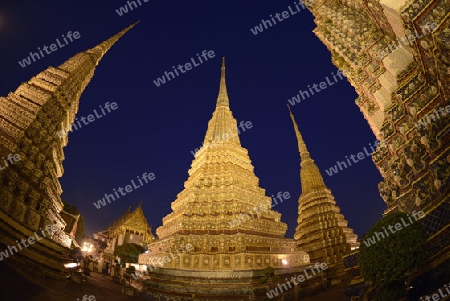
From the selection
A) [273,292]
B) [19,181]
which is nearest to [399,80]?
[273,292]

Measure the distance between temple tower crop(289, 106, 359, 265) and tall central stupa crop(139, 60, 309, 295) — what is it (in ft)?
14.0

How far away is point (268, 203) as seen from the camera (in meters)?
17.8

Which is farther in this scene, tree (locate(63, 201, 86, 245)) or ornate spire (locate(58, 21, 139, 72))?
tree (locate(63, 201, 86, 245))

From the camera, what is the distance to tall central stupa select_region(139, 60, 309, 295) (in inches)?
528

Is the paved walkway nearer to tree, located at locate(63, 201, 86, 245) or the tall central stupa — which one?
the tall central stupa

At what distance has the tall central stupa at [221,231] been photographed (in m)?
13.4

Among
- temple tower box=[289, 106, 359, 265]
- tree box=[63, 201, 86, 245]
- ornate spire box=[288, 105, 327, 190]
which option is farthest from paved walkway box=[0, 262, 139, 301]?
tree box=[63, 201, 86, 245]

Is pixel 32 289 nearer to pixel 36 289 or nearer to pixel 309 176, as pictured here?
pixel 36 289

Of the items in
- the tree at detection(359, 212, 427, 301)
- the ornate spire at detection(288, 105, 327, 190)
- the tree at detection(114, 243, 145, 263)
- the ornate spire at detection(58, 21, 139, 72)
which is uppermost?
the ornate spire at detection(58, 21, 139, 72)

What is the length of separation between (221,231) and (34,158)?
33.2ft

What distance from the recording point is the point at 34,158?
11672 millimetres

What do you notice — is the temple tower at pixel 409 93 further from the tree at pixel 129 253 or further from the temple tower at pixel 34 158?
the tree at pixel 129 253

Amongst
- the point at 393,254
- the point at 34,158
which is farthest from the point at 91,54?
the point at 393,254

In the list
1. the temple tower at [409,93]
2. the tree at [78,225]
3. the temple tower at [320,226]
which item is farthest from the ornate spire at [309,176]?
the tree at [78,225]
